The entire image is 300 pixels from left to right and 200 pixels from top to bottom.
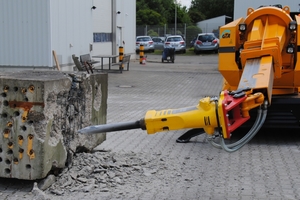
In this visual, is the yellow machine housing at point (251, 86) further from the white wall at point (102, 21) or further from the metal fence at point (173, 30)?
the metal fence at point (173, 30)

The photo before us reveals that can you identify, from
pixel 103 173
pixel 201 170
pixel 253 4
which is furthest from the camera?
pixel 253 4

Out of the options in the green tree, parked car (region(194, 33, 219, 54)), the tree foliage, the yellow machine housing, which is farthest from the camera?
the green tree

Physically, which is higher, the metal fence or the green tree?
the green tree

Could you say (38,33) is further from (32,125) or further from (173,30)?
(173,30)

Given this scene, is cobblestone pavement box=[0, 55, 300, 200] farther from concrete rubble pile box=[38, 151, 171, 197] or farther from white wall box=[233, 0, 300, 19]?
white wall box=[233, 0, 300, 19]

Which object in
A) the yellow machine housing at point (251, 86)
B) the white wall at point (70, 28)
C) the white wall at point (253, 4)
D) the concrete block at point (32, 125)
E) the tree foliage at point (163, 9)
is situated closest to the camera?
the yellow machine housing at point (251, 86)

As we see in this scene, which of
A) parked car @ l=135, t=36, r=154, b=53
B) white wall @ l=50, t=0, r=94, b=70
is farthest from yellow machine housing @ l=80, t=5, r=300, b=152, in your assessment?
parked car @ l=135, t=36, r=154, b=53

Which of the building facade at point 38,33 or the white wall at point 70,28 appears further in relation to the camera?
the white wall at point 70,28

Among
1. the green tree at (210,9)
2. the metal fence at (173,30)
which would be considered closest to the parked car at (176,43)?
the metal fence at (173,30)

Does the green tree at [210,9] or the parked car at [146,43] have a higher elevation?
the green tree at [210,9]

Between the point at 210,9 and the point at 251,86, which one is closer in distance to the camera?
the point at 251,86

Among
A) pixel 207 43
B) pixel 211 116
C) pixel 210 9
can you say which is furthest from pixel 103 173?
pixel 210 9

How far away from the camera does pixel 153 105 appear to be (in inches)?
463

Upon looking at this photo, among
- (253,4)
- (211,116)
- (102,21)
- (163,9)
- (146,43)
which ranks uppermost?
(163,9)
